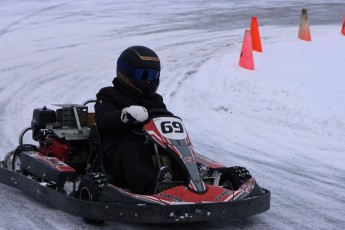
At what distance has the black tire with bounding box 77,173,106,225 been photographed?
17.4 ft

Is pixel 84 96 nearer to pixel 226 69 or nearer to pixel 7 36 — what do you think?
pixel 226 69

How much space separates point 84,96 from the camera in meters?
10.9

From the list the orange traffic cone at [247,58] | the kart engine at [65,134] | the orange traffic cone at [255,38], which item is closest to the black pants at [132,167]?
the kart engine at [65,134]

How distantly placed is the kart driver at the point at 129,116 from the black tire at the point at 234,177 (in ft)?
2.03

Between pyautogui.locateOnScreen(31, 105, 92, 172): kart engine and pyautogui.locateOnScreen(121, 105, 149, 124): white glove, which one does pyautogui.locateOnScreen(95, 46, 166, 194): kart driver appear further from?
pyautogui.locateOnScreen(31, 105, 92, 172): kart engine

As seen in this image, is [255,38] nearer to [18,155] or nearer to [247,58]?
[247,58]

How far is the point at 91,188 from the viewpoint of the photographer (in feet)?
17.5

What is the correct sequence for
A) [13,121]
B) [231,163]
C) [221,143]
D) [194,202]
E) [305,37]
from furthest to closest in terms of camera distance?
[305,37] < [13,121] < [221,143] < [231,163] < [194,202]

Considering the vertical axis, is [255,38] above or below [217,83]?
above

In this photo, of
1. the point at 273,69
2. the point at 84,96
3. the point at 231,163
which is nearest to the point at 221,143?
the point at 231,163

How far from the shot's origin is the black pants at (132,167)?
17.5 ft

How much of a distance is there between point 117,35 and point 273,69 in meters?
4.66

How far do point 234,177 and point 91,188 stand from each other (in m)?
1.08

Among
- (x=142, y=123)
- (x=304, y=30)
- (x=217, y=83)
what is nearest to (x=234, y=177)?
(x=142, y=123)
